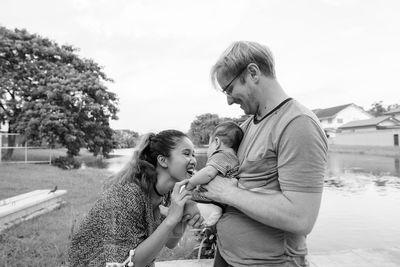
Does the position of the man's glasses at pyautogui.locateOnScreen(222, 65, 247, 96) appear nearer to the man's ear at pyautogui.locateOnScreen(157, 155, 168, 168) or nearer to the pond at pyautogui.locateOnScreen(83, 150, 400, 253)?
the man's ear at pyautogui.locateOnScreen(157, 155, 168, 168)

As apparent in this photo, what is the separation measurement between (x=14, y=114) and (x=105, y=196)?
18.2m

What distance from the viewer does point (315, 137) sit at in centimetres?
141

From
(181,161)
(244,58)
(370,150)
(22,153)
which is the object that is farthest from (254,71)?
(370,150)

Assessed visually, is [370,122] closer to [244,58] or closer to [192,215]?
[192,215]

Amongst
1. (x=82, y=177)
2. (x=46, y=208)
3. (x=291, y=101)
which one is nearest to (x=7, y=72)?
(x=82, y=177)

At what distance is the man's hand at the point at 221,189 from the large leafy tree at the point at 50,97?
51.1ft

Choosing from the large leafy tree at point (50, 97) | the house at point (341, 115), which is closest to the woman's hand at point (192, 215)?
the large leafy tree at point (50, 97)

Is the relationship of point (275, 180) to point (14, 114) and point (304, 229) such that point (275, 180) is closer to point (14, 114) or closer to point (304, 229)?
point (304, 229)

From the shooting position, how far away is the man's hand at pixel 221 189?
1587mm

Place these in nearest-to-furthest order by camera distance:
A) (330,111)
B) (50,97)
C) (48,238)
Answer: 1. (48,238)
2. (50,97)
3. (330,111)

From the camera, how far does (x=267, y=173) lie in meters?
1.54

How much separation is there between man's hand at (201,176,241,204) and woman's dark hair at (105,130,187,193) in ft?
1.82

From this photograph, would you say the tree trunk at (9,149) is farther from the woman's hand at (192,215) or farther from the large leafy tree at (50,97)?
the woman's hand at (192,215)

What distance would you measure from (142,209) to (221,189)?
655 mm
